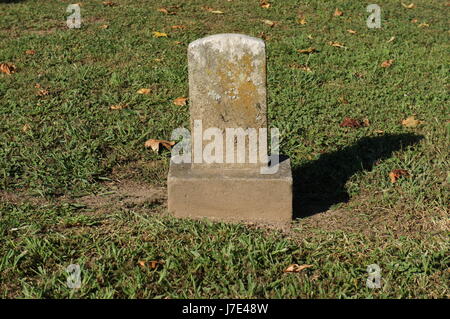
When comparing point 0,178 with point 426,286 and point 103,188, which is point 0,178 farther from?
point 426,286

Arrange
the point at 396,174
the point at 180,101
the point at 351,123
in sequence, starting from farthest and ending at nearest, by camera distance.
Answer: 1. the point at 180,101
2. the point at 351,123
3. the point at 396,174

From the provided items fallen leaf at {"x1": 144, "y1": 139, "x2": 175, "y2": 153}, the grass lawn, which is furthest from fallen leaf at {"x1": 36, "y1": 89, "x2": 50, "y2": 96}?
fallen leaf at {"x1": 144, "y1": 139, "x2": 175, "y2": 153}

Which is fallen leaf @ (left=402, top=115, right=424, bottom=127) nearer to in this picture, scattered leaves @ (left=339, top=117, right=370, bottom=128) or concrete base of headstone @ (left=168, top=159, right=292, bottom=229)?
scattered leaves @ (left=339, top=117, right=370, bottom=128)

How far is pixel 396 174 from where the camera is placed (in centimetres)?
493

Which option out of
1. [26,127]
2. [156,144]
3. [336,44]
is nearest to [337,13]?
[336,44]

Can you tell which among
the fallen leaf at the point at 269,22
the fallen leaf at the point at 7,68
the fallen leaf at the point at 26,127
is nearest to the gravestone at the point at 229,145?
the fallen leaf at the point at 26,127

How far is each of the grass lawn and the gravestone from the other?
6.3 inches

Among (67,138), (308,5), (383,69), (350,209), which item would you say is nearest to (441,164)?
(350,209)

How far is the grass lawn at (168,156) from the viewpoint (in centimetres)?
371

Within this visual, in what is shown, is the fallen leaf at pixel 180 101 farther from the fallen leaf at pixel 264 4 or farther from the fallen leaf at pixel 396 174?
the fallen leaf at pixel 264 4

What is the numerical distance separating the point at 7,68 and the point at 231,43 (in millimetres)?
3774

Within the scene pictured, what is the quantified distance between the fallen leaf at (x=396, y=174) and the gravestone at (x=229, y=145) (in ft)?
3.13

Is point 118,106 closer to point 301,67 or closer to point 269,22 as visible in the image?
point 301,67

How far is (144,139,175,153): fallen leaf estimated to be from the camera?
17.8 ft
